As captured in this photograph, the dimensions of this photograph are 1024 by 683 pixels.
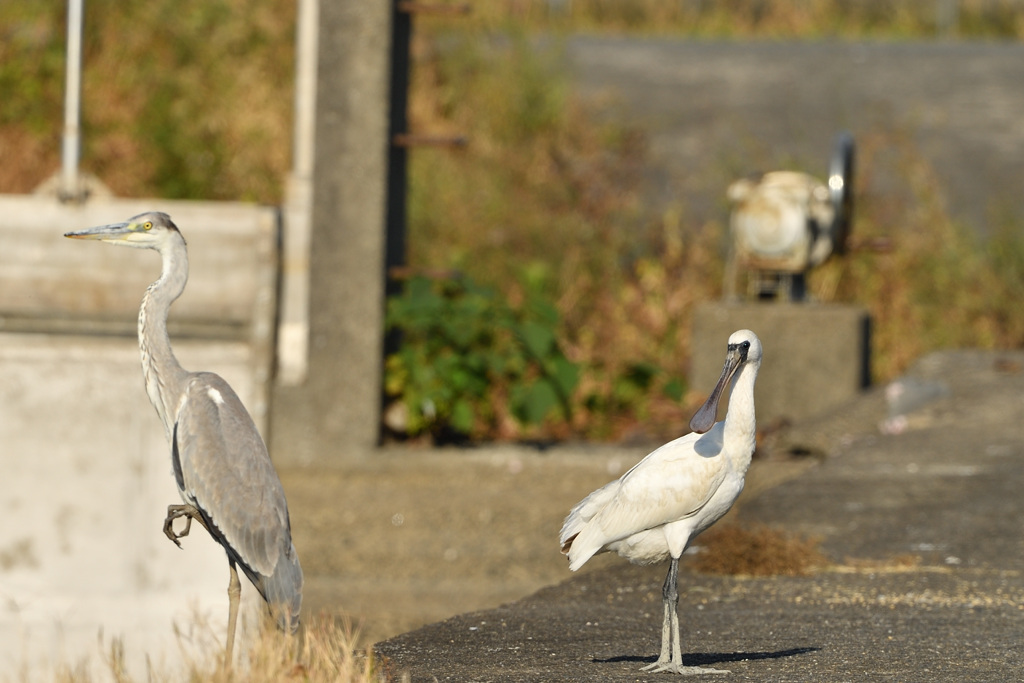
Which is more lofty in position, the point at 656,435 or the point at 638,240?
the point at 638,240

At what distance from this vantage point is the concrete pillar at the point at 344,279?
375 inches

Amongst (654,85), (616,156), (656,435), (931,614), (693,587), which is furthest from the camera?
(654,85)

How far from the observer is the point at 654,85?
17.4 metres

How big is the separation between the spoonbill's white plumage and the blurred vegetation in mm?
6227

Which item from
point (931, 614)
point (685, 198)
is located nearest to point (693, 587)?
point (931, 614)

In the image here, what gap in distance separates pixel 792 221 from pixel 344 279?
3612 mm

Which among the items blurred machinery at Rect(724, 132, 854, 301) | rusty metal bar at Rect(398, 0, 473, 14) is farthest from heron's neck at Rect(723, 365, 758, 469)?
blurred machinery at Rect(724, 132, 854, 301)

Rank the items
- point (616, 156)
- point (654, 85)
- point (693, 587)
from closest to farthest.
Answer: point (693, 587) < point (616, 156) < point (654, 85)

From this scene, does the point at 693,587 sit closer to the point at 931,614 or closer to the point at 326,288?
the point at 931,614

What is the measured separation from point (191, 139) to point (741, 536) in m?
10.4

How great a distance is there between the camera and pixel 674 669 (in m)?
4.64

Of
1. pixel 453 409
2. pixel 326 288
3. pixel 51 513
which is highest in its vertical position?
pixel 326 288

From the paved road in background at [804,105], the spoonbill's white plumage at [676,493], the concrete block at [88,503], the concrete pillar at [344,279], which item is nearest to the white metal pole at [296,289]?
the concrete pillar at [344,279]

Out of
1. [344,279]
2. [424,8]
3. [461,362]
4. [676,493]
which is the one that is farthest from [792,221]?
[676,493]
